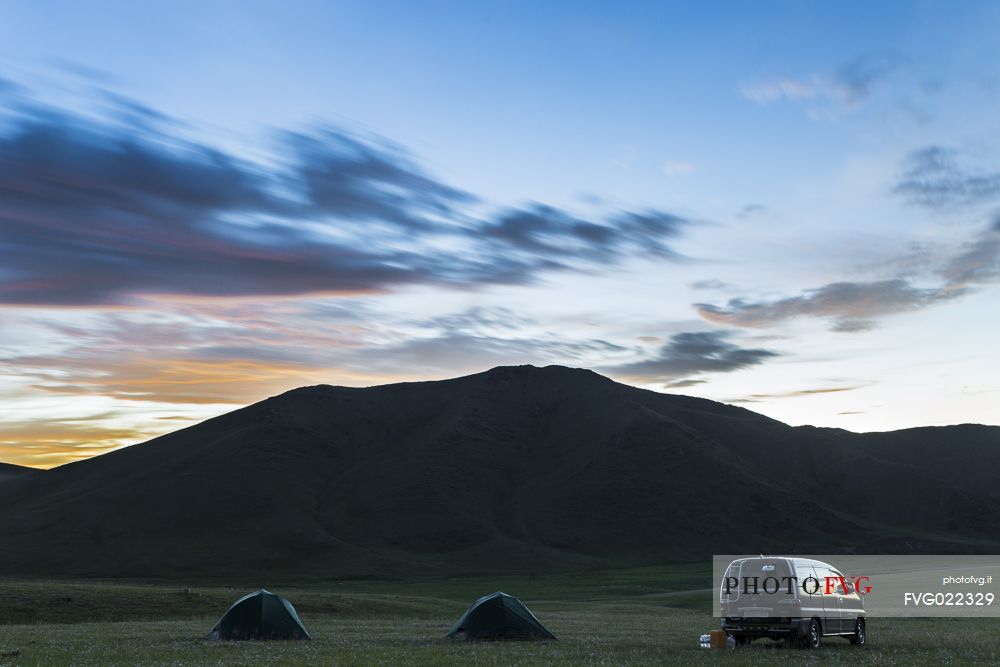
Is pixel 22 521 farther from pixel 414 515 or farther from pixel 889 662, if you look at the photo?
pixel 889 662

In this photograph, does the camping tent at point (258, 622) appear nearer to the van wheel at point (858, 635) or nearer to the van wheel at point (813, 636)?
the van wheel at point (813, 636)

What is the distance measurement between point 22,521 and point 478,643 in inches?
7332

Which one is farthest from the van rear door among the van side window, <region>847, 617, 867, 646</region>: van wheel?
<region>847, 617, 867, 646</region>: van wheel

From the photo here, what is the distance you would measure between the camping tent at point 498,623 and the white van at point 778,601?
24.1 feet

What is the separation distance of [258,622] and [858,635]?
782 inches

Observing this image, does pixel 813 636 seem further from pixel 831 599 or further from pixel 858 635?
pixel 858 635

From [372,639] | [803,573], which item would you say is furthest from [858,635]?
[372,639]

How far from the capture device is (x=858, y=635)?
30.2m

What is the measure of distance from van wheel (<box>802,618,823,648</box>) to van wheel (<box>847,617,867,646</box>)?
7.98 ft

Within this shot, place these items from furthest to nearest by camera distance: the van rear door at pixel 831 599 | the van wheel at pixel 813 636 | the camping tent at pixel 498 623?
the camping tent at pixel 498 623 → the van rear door at pixel 831 599 → the van wheel at pixel 813 636

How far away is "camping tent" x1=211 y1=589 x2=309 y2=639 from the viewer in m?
32.0

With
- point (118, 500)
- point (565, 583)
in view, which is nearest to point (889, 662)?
point (565, 583)

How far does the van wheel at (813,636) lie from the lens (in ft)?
90.0

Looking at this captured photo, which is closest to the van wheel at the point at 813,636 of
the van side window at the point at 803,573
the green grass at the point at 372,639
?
the green grass at the point at 372,639
